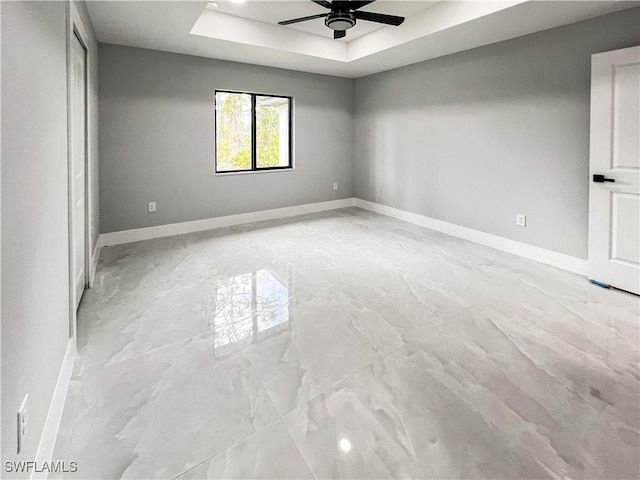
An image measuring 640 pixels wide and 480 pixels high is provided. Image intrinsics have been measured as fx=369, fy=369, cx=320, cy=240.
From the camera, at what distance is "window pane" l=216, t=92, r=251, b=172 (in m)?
5.55

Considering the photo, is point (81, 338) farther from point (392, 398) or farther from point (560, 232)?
point (560, 232)

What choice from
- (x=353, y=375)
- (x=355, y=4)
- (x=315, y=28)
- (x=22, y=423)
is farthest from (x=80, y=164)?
(x=315, y=28)

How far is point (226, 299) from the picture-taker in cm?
310

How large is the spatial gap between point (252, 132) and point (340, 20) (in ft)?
9.14

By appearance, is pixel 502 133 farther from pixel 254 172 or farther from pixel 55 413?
pixel 55 413

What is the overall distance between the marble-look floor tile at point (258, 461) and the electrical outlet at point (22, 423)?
0.55m

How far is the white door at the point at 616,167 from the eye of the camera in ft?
10.3

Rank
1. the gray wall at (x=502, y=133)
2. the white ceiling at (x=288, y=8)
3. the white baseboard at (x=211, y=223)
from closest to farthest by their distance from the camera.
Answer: the gray wall at (x=502, y=133), the white ceiling at (x=288, y=8), the white baseboard at (x=211, y=223)

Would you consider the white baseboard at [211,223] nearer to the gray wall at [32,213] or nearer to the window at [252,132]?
the window at [252,132]

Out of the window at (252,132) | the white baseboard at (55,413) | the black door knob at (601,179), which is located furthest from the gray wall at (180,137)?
the black door knob at (601,179)

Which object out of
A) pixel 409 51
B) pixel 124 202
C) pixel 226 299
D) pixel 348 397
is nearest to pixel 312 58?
pixel 409 51

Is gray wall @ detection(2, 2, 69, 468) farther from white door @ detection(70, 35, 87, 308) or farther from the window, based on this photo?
the window

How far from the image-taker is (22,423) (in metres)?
1.19

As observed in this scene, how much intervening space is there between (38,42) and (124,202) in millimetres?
3481
